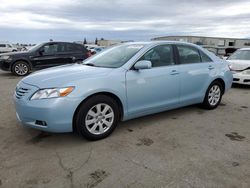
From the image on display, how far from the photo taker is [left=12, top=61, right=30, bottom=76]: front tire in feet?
32.6

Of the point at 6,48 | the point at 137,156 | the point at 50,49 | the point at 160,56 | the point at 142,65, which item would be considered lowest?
the point at 137,156

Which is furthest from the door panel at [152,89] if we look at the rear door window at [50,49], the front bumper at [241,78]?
the rear door window at [50,49]

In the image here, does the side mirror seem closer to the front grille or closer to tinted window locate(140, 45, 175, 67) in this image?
tinted window locate(140, 45, 175, 67)

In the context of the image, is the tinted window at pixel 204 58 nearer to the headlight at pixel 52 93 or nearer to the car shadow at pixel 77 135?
the car shadow at pixel 77 135

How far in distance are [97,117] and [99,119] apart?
5cm

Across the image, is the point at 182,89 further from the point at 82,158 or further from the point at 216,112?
the point at 82,158

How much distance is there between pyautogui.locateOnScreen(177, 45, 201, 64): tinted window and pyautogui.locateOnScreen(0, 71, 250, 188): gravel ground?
3.77 feet

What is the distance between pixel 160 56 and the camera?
4.15 metres

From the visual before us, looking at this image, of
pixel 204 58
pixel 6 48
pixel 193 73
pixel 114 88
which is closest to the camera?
pixel 114 88

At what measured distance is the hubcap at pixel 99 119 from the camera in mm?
3315

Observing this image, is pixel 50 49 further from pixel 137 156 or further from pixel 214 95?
pixel 137 156

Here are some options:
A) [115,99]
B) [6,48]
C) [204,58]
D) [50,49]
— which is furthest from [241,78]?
[6,48]

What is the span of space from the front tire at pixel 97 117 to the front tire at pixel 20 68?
7.78 meters

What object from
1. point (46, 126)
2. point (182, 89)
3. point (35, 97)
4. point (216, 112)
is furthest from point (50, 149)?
point (216, 112)
